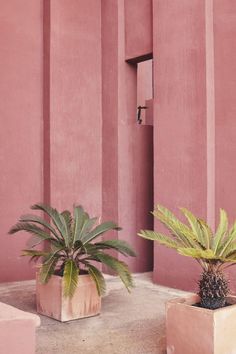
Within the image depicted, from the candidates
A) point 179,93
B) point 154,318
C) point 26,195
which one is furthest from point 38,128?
point 154,318

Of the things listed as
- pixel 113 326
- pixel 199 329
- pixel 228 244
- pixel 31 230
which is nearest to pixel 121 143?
pixel 31 230

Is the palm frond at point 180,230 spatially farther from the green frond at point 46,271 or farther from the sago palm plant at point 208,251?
the green frond at point 46,271

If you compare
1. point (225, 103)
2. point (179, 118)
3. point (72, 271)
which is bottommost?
point (72, 271)

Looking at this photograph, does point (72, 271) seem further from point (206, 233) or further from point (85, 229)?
point (206, 233)

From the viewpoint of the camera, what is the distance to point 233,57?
262 inches

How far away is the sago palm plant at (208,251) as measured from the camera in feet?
13.3

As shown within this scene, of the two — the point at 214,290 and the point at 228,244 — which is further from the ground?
the point at 228,244

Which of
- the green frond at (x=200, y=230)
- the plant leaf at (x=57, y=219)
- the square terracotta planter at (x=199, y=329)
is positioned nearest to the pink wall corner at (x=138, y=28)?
the plant leaf at (x=57, y=219)

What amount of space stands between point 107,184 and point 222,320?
4690 mm

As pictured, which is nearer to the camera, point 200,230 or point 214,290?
point 214,290

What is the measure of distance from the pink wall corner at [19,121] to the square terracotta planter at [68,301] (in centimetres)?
209

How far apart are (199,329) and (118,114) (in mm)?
4876

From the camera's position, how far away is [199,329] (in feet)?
12.8

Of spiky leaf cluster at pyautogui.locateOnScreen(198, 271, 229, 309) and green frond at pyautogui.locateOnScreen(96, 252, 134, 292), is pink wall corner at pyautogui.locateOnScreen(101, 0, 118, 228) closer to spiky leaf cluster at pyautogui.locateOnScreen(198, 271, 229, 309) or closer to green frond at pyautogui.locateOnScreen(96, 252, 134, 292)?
green frond at pyautogui.locateOnScreen(96, 252, 134, 292)
